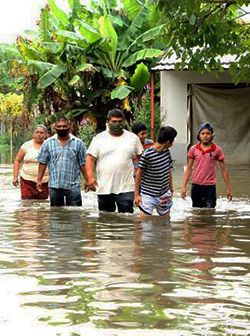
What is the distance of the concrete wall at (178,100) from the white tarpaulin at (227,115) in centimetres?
41

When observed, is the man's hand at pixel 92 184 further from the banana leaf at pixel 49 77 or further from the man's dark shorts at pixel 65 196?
the banana leaf at pixel 49 77

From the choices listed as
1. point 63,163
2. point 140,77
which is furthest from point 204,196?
point 140,77

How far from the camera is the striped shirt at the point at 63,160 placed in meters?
11.5

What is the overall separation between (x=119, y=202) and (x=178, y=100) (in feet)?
44.4

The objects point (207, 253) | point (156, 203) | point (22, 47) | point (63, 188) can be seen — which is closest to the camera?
point (207, 253)

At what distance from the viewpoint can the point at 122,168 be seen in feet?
35.2

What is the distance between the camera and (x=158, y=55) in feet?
79.4

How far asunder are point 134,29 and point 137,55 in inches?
47.9

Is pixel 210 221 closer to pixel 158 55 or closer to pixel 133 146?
pixel 133 146

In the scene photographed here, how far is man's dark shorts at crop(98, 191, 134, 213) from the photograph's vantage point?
10.8 m

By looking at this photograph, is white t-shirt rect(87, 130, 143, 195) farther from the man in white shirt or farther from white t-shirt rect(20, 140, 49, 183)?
white t-shirt rect(20, 140, 49, 183)

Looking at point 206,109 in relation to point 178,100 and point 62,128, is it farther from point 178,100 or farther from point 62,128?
point 62,128

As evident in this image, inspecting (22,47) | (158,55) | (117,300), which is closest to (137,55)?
(158,55)

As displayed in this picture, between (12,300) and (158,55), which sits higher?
(158,55)
